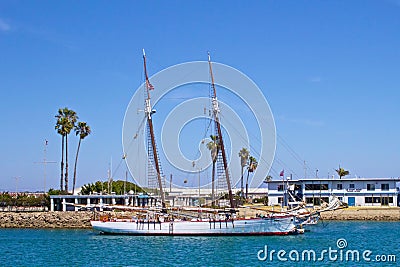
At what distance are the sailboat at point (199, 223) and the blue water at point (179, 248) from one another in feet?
6.90

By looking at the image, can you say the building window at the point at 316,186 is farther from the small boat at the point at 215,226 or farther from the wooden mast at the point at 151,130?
the wooden mast at the point at 151,130

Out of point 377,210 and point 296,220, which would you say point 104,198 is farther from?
point 377,210

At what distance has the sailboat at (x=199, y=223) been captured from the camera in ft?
252

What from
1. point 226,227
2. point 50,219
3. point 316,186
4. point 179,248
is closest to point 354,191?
point 316,186

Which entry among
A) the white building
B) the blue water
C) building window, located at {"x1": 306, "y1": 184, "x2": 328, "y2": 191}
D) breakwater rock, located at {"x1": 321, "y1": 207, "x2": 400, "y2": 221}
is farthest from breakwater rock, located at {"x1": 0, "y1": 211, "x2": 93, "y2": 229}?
building window, located at {"x1": 306, "y1": 184, "x2": 328, "y2": 191}

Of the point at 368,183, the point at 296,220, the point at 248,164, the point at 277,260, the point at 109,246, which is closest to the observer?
the point at 277,260

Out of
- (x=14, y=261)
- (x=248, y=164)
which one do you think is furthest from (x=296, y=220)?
(x=248, y=164)

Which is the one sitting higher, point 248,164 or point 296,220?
point 248,164

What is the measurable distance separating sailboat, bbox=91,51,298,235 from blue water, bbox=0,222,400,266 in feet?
6.90

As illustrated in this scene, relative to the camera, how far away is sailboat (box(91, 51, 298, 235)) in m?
76.7

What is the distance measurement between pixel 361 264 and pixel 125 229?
128ft

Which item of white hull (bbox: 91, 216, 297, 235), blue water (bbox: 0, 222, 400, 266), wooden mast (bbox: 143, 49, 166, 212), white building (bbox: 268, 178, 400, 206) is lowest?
blue water (bbox: 0, 222, 400, 266)

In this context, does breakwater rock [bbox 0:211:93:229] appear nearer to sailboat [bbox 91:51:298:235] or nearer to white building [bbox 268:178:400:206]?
sailboat [bbox 91:51:298:235]

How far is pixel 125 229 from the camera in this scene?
8075cm
